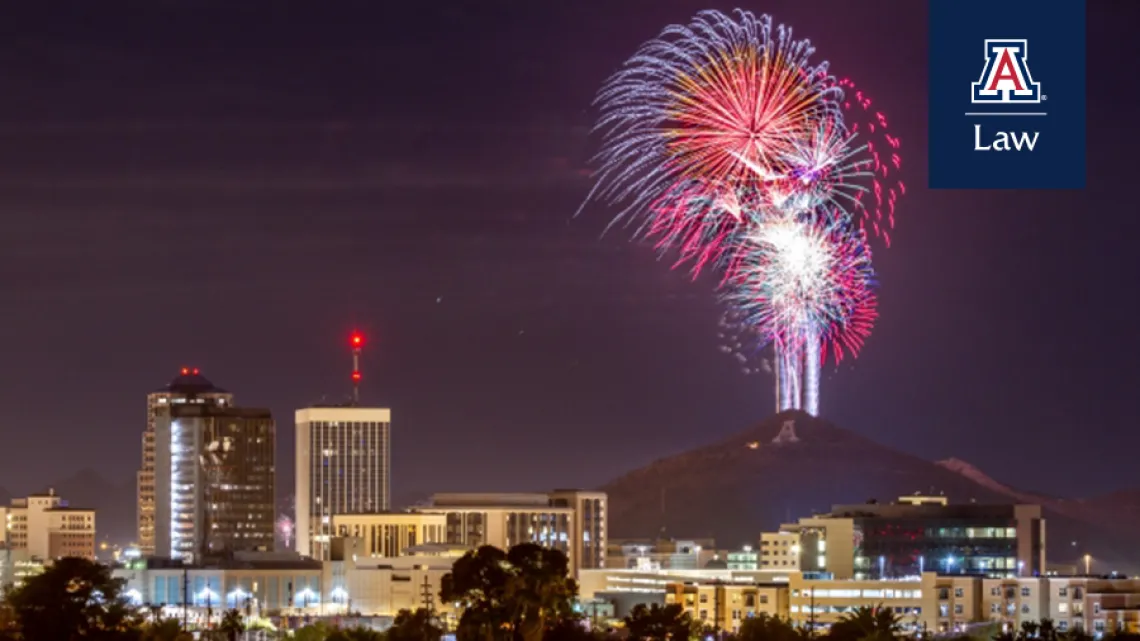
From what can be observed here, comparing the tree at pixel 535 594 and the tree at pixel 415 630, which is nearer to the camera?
the tree at pixel 535 594

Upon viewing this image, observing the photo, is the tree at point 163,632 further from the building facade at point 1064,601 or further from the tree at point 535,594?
the building facade at point 1064,601

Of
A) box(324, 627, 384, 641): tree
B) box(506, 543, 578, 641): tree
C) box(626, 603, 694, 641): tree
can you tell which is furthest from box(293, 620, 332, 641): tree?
box(506, 543, 578, 641): tree

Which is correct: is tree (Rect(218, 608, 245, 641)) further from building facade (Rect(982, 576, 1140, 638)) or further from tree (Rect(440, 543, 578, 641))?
building facade (Rect(982, 576, 1140, 638))

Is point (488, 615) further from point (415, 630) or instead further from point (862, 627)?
point (415, 630)

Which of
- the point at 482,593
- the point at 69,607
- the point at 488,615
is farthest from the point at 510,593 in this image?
the point at 69,607

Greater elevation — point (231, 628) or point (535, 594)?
point (535, 594)

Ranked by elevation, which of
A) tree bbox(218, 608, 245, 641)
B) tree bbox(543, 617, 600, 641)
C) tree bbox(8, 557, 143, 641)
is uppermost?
tree bbox(8, 557, 143, 641)

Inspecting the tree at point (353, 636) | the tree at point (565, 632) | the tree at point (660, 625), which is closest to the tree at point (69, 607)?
the tree at point (353, 636)
